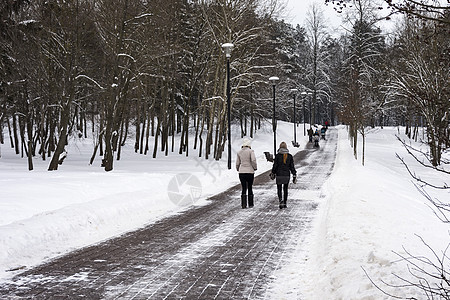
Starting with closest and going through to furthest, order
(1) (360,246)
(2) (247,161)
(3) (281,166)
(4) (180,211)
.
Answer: (1) (360,246) → (4) (180,211) → (2) (247,161) → (3) (281,166)

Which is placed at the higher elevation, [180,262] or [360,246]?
[360,246]

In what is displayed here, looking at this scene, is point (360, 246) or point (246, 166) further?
point (246, 166)

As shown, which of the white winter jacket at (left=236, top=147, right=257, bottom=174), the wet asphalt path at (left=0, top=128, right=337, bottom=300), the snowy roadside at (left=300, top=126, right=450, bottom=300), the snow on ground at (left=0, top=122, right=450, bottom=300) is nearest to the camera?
the snowy roadside at (left=300, top=126, right=450, bottom=300)

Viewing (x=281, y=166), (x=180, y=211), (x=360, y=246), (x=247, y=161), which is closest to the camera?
(x=360, y=246)

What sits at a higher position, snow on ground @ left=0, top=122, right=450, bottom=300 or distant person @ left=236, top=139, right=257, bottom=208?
distant person @ left=236, top=139, right=257, bottom=208

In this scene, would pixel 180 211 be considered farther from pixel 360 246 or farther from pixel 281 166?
pixel 360 246

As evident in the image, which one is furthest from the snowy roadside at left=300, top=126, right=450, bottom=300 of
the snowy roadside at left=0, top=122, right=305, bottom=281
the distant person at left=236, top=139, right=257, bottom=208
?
the snowy roadside at left=0, top=122, right=305, bottom=281

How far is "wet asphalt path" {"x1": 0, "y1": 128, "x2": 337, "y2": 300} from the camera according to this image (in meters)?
5.40

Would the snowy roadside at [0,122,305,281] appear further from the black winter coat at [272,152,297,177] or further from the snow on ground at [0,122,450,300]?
the black winter coat at [272,152,297,177]

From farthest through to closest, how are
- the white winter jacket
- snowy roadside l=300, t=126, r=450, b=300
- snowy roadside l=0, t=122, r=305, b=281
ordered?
the white winter jacket → snowy roadside l=0, t=122, r=305, b=281 → snowy roadside l=300, t=126, r=450, b=300

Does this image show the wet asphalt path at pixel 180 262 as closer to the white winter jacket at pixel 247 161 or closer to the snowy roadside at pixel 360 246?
the snowy roadside at pixel 360 246

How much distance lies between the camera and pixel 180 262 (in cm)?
674

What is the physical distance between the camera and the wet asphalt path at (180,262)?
540 cm

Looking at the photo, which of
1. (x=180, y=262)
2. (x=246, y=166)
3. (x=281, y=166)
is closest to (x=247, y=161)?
(x=246, y=166)
